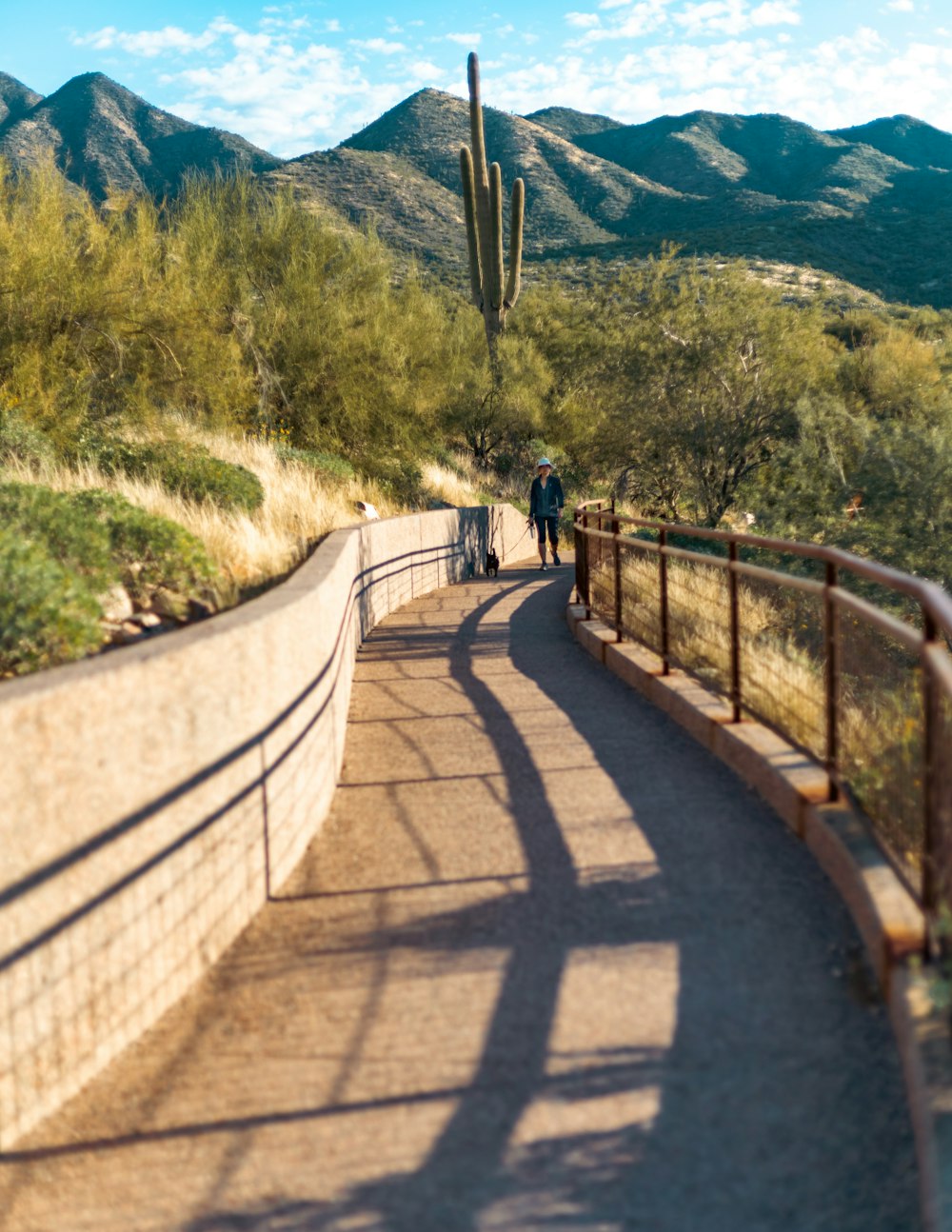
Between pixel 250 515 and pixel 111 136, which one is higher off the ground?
pixel 111 136

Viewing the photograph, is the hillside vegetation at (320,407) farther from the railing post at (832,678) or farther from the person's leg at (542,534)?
the railing post at (832,678)

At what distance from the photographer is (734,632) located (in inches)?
282

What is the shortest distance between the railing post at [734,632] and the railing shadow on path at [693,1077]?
49.8 inches

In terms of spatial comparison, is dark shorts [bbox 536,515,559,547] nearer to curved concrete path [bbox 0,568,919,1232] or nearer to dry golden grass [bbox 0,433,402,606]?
dry golden grass [bbox 0,433,402,606]

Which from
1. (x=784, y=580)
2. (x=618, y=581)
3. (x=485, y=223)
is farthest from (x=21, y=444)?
(x=485, y=223)

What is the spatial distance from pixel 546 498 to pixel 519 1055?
52.5 feet

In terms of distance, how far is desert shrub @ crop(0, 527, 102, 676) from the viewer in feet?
19.5

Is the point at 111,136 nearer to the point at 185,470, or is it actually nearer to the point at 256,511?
the point at 185,470

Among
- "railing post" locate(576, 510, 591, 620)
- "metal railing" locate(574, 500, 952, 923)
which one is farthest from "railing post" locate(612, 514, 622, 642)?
"railing post" locate(576, 510, 591, 620)

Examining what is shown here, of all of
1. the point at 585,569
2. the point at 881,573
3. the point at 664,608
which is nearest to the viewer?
the point at 881,573

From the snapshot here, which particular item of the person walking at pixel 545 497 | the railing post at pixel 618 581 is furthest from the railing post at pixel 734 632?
the person walking at pixel 545 497

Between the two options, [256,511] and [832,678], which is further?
[256,511]

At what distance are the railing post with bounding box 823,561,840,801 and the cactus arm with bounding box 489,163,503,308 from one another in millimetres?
23570

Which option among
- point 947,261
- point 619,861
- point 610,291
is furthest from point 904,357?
point 947,261
